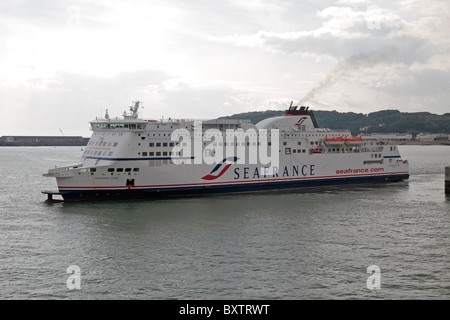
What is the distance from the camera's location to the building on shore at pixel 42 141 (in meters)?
186

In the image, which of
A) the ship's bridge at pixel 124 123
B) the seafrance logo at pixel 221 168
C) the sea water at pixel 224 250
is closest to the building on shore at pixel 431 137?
the sea water at pixel 224 250

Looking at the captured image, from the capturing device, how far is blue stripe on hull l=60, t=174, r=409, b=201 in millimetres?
27562

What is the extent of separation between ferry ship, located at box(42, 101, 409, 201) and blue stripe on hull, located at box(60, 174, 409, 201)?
6 cm

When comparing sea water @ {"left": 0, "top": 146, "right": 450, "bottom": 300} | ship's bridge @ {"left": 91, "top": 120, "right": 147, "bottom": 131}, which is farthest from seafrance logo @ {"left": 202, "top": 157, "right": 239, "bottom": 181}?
ship's bridge @ {"left": 91, "top": 120, "right": 147, "bottom": 131}

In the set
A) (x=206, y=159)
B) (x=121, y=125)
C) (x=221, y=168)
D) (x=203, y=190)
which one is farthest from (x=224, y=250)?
(x=121, y=125)

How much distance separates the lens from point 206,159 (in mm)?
30922

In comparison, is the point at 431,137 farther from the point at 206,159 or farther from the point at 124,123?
the point at 124,123

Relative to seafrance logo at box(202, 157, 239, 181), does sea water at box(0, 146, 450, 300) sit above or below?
below

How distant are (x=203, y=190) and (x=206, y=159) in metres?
2.28

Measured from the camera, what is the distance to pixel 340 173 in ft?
123

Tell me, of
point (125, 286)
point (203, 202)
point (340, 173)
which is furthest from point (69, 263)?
point (340, 173)

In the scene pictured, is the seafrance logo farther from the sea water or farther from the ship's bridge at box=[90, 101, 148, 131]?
the ship's bridge at box=[90, 101, 148, 131]
